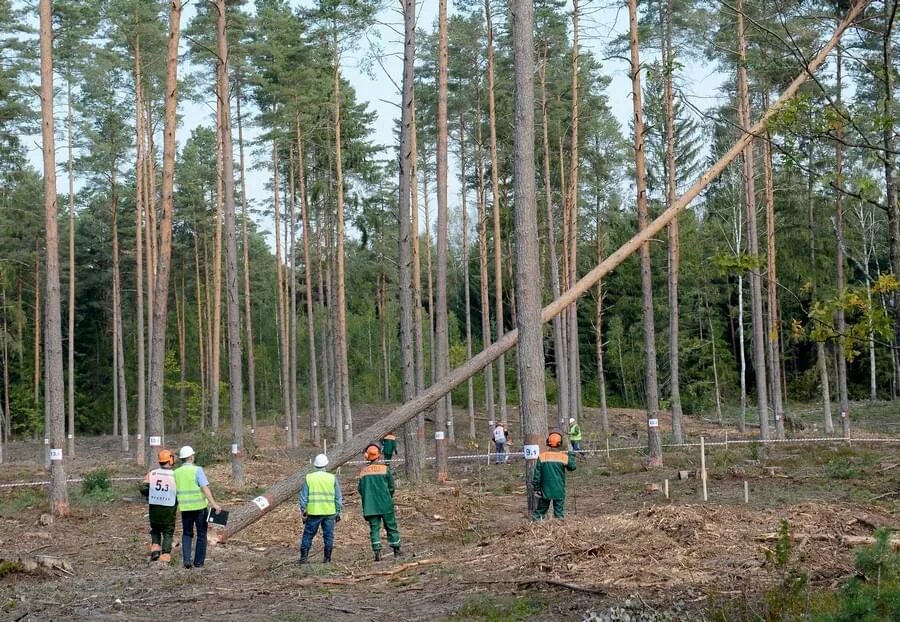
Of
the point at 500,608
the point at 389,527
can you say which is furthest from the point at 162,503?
the point at 500,608

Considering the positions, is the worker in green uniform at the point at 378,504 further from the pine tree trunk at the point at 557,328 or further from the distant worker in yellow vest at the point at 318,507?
the pine tree trunk at the point at 557,328

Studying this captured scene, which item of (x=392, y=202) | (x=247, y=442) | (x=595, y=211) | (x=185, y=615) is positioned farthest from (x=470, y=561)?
(x=392, y=202)

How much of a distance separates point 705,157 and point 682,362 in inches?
502

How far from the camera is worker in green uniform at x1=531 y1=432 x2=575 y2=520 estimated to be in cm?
1214

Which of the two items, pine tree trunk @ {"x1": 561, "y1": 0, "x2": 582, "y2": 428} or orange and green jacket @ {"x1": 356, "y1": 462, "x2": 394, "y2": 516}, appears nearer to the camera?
orange and green jacket @ {"x1": 356, "y1": 462, "x2": 394, "y2": 516}

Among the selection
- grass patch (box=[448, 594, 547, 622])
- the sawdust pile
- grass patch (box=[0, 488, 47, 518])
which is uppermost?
the sawdust pile

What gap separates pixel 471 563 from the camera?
1048 centimetres

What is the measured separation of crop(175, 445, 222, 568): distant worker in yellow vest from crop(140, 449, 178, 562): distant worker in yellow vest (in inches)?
7.8

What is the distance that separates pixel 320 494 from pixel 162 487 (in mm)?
2069

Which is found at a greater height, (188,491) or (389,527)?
(188,491)

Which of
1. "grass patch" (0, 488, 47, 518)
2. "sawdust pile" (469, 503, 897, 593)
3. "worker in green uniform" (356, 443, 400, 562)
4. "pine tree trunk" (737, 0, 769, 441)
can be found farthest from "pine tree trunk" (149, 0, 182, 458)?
"pine tree trunk" (737, 0, 769, 441)

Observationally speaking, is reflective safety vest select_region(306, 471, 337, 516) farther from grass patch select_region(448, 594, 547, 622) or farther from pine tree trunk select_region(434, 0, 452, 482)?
pine tree trunk select_region(434, 0, 452, 482)

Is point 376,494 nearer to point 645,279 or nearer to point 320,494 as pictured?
point 320,494

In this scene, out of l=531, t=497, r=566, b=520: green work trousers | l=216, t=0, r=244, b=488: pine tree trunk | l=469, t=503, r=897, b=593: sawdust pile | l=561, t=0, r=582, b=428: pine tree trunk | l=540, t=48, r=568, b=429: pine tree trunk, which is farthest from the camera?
l=540, t=48, r=568, b=429: pine tree trunk
